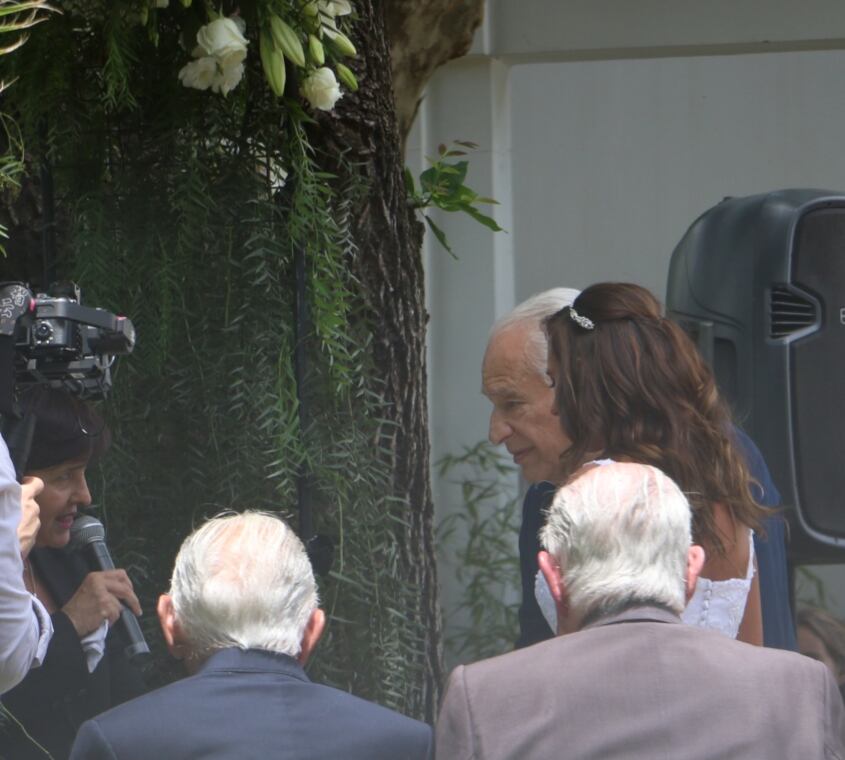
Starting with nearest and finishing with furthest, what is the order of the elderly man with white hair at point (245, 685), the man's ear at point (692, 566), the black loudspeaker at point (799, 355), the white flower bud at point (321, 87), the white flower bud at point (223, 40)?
1. the elderly man with white hair at point (245, 685)
2. the man's ear at point (692, 566)
3. the white flower bud at point (223, 40)
4. the white flower bud at point (321, 87)
5. the black loudspeaker at point (799, 355)

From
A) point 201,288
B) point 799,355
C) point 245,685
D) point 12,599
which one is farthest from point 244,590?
point 799,355

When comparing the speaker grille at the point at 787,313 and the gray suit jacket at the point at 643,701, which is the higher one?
the speaker grille at the point at 787,313

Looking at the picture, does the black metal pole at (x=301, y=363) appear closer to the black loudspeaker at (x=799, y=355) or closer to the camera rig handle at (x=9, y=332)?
the camera rig handle at (x=9, y=332)

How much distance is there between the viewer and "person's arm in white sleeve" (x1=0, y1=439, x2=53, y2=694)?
2.10 m

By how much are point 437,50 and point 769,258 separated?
4.30 feet

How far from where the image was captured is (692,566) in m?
2.10

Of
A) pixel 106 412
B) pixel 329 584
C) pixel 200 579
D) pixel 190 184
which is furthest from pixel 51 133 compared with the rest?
pixel 200 579

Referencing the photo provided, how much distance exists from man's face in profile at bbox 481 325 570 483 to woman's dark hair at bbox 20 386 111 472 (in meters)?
0.73

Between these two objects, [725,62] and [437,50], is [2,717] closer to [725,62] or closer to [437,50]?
[437,50]

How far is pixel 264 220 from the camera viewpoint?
299cm

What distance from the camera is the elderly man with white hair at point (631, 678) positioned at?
185 cm

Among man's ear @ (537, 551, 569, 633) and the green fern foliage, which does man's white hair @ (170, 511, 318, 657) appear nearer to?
man's ear @ (537, 551, 569, 633)

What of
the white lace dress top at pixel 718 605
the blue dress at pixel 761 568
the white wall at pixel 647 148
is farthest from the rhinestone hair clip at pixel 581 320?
the white wall at pixel 647 148

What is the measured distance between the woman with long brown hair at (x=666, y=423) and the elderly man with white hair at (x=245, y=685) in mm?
559
